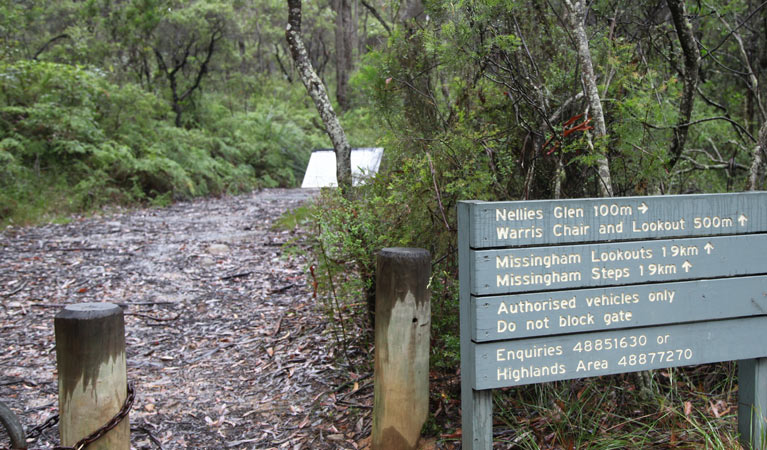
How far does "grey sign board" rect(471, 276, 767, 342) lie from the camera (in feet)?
8.17

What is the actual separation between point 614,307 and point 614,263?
193 mm

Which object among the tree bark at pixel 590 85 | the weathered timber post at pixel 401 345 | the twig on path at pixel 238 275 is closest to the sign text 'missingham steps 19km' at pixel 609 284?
the weathered timber post at pixel 401 345

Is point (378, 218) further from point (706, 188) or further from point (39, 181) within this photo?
point (39, 181)

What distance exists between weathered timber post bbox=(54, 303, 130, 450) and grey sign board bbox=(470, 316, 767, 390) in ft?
5.11

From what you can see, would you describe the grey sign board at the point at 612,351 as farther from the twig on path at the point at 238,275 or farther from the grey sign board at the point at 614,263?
the twig on path at the point at 238,275

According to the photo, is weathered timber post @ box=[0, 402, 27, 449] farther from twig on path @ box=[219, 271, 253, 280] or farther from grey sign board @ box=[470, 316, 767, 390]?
twig on path @ box=[219, 271, 253, 280]

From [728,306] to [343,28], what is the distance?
2101 centimetres

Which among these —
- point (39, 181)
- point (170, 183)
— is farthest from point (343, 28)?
point (39, 181)

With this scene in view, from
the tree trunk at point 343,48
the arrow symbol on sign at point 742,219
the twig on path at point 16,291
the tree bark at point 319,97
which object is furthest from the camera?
the tree trunk at point 343,48

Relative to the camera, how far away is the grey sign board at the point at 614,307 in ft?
8.17

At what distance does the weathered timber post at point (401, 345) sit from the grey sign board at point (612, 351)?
0.60 metres

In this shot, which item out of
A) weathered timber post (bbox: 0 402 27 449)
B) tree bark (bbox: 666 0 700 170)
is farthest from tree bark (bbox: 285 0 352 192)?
weathered timber post (bbox: 0 402 27 449)

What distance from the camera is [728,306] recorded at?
278 cm

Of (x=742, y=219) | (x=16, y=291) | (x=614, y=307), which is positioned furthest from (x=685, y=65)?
(x=16, y=291)
